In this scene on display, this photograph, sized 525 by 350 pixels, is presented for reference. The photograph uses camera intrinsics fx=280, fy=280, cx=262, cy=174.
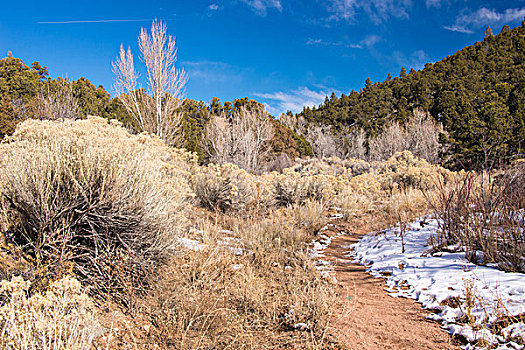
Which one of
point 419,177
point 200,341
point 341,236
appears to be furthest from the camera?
point 419,177

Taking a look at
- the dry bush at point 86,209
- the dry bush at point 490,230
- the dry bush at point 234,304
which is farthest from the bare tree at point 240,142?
the dry bush at point 86,209

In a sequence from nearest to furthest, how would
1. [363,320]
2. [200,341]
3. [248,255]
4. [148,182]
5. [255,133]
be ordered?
1. [200,341]
2. [363,320]
3. [148,182]
4. [248,255]
5. [255,133]

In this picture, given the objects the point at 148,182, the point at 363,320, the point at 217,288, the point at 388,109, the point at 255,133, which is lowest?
the point at 363,320

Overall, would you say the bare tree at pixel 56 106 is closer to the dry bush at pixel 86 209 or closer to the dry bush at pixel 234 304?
the dry bush at pixel 86 209


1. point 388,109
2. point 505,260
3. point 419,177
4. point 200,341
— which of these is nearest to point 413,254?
point 505,260

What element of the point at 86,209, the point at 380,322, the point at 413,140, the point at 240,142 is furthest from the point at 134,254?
the point at 413,140

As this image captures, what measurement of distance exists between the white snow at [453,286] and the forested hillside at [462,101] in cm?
1346

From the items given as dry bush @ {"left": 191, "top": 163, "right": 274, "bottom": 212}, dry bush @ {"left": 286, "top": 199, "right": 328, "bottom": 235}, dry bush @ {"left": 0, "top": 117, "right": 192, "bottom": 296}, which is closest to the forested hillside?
dry bush @ {"left": 286, "top": 199, "right": 328, "bottom": 235}

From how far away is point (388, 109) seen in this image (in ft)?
136

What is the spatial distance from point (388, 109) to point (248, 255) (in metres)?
43.3

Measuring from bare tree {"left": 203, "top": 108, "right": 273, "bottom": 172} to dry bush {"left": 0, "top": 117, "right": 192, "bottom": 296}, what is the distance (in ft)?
59.5

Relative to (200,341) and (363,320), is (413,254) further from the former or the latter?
(200,341)

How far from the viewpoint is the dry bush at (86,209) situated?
238 cm

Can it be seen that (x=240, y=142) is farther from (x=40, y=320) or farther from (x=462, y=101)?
(x=40, y=320)
